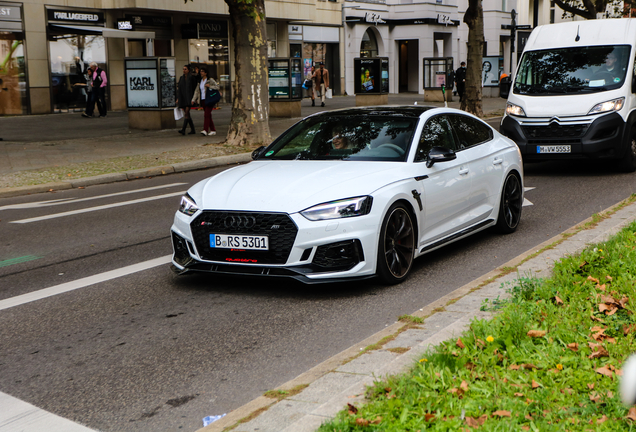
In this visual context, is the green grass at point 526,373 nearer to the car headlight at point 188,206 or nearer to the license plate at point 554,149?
the car headlight at point 188,206

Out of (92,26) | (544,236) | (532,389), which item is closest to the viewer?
(532,389)

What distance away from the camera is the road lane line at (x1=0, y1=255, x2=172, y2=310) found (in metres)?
6.16

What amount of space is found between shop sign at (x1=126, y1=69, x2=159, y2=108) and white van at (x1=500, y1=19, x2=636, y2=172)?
11721mm

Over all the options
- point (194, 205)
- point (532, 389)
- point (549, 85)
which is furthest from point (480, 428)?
point (549, 85)

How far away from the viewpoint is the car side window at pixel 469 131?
7.74 meters

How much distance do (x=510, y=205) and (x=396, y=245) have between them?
2.56 m

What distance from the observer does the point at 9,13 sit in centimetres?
2767

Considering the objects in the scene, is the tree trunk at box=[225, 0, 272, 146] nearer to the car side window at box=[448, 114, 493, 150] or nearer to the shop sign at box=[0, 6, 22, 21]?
the car side window at box=[448, 114, 493, 150]

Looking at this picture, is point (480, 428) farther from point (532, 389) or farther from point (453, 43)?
point (453, 43)

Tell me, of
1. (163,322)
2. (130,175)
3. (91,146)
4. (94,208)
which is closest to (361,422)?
(163,322)

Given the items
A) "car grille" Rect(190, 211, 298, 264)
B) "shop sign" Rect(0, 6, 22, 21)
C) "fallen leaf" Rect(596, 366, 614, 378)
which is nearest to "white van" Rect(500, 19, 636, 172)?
"car grille" Rect(190, 211, 298, 264)

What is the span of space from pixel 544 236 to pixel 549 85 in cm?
576

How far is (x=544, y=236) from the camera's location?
8.26 m

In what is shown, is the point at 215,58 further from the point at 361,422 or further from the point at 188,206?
the point at 361,422
